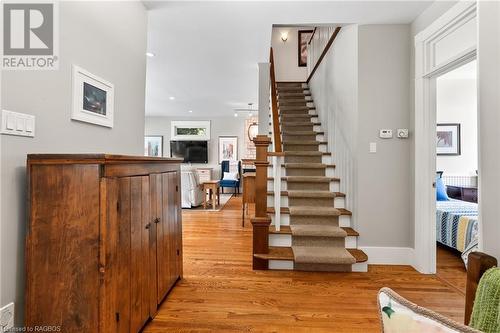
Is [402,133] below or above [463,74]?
below

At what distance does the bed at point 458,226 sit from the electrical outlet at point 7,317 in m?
3.41

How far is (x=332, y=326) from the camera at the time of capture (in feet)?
5.40

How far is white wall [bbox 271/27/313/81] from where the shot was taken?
257 inches

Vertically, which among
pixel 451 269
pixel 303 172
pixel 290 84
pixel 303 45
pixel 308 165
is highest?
pixel 303 45

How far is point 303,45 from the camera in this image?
6504 mm

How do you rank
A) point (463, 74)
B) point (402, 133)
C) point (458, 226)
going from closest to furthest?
point (402, 133), point (458, 226), point (463, 74)

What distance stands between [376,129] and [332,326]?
2.00 m

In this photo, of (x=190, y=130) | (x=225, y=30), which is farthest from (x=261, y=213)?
(x=190, y=130)

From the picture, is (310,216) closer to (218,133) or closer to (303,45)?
(303,45)

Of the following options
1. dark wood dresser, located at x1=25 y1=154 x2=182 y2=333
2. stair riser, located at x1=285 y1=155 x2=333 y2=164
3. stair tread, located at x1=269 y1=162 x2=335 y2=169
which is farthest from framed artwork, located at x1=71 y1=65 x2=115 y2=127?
stair riser, located at x1=285 y1=155 x2=333 y2=164

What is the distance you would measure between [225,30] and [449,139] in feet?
15.2

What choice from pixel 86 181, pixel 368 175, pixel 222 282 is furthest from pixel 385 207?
pixel 86 181

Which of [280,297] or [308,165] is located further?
[308,165]

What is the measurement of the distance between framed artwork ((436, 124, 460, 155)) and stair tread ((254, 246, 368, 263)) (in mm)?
3532
